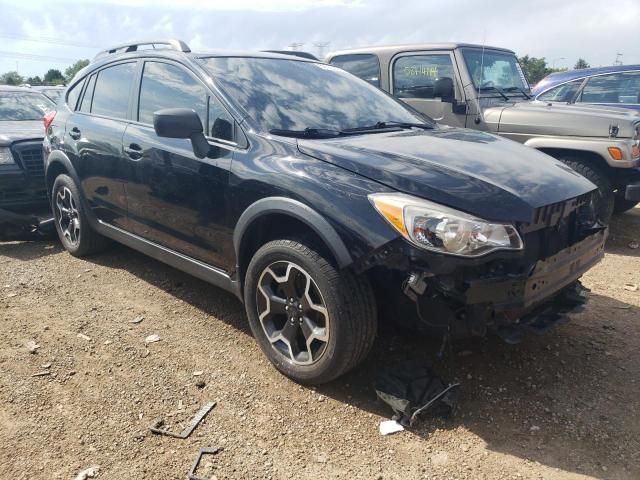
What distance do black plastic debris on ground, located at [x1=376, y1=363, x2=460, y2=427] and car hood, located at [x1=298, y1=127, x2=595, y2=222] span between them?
96cm

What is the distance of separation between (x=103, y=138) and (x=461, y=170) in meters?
2.94

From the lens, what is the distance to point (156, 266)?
16.3 feet

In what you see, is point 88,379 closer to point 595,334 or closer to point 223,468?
point 223,468

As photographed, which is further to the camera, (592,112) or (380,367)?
(592,112)

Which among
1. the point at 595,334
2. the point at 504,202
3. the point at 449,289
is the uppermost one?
the point at 504,202

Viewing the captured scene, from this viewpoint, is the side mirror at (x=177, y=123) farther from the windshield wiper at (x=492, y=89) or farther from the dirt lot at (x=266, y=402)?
the windshield wiper at (x=492, y=89)

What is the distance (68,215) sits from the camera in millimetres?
5188

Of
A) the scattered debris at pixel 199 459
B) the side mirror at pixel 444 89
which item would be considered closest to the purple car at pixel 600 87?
the side mirror at pixel 444 89

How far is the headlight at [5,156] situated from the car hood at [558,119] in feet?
16.7

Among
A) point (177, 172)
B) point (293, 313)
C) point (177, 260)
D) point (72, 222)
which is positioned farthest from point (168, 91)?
point (72, 222)

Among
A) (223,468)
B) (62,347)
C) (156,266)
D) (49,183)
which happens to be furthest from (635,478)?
(49,183)

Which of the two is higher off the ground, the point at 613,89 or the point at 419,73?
the point at 419,73

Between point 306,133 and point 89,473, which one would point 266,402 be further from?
point 306,133

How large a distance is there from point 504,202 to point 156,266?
11.0 ft
